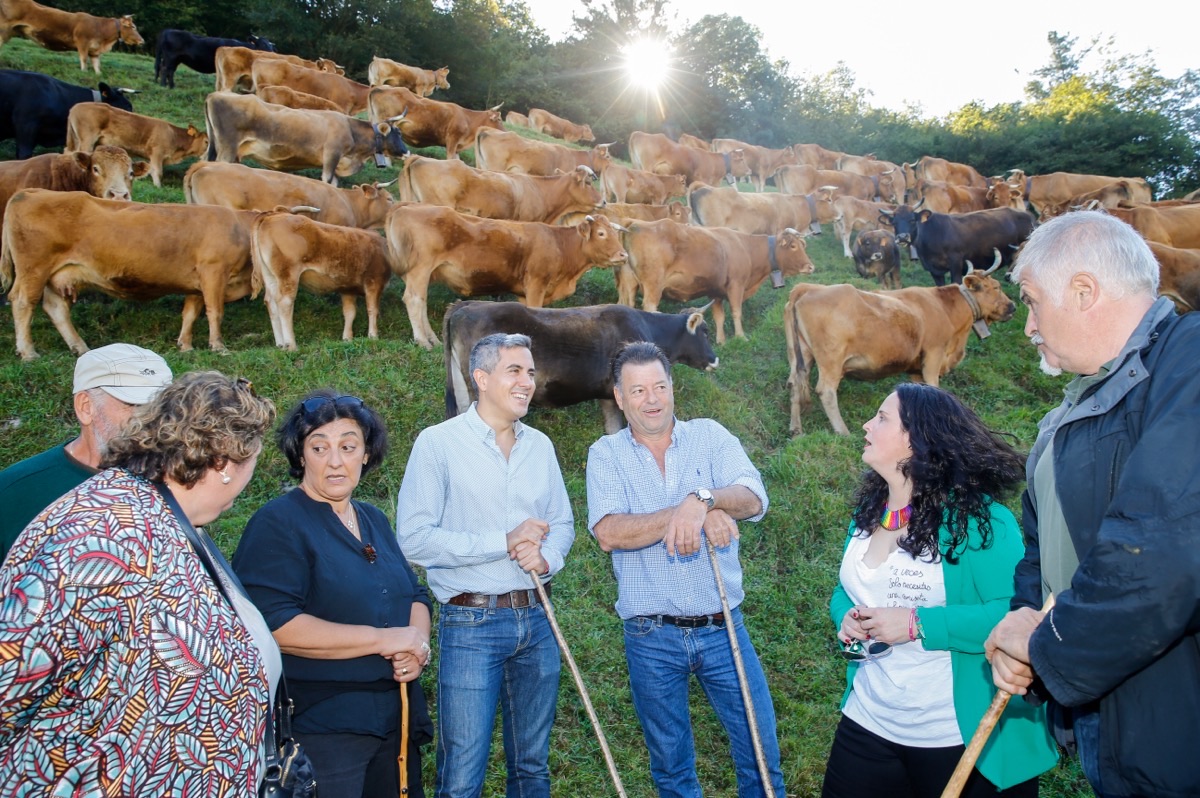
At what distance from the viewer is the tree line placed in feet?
88.4

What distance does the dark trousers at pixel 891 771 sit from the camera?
2.89m

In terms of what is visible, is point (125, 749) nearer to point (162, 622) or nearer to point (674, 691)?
point (162, 622)

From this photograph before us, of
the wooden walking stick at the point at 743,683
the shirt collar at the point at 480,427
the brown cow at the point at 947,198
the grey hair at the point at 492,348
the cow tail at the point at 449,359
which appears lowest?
the wooden walking stick at the point at 743,683

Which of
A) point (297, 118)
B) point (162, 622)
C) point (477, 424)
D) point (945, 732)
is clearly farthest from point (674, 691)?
point (297, 118)

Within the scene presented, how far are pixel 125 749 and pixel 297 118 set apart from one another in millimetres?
15236

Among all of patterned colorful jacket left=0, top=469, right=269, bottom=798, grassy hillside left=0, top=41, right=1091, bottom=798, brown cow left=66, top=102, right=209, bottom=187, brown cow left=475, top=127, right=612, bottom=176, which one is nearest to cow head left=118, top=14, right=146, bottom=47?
brown cow left=66, top=102, right=209, bottom=187

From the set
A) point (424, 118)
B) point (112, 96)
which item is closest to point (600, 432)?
point (424, 118)

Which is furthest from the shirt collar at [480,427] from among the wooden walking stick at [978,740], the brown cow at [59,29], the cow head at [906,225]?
the brown cow at [59,29]

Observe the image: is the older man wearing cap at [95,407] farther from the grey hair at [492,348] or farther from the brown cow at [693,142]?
the brown cow at [693,142]

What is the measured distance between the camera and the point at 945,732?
2.93 metres

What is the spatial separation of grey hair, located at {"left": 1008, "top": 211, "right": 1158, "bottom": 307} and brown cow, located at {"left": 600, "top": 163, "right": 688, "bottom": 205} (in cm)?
1699

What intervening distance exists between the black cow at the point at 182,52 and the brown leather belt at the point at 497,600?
21.4 m

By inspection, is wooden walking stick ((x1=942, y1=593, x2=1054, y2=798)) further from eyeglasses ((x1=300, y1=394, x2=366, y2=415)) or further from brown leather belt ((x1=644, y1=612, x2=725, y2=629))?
eyeglasses ((x1=300, y1=394, x2=366, y2=415))

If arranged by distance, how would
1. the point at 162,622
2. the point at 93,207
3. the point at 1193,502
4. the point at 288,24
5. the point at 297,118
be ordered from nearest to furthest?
the point at 1193,502, the point at 162,622, the point at 93,207, the point at 297,118, the point at 288,24
